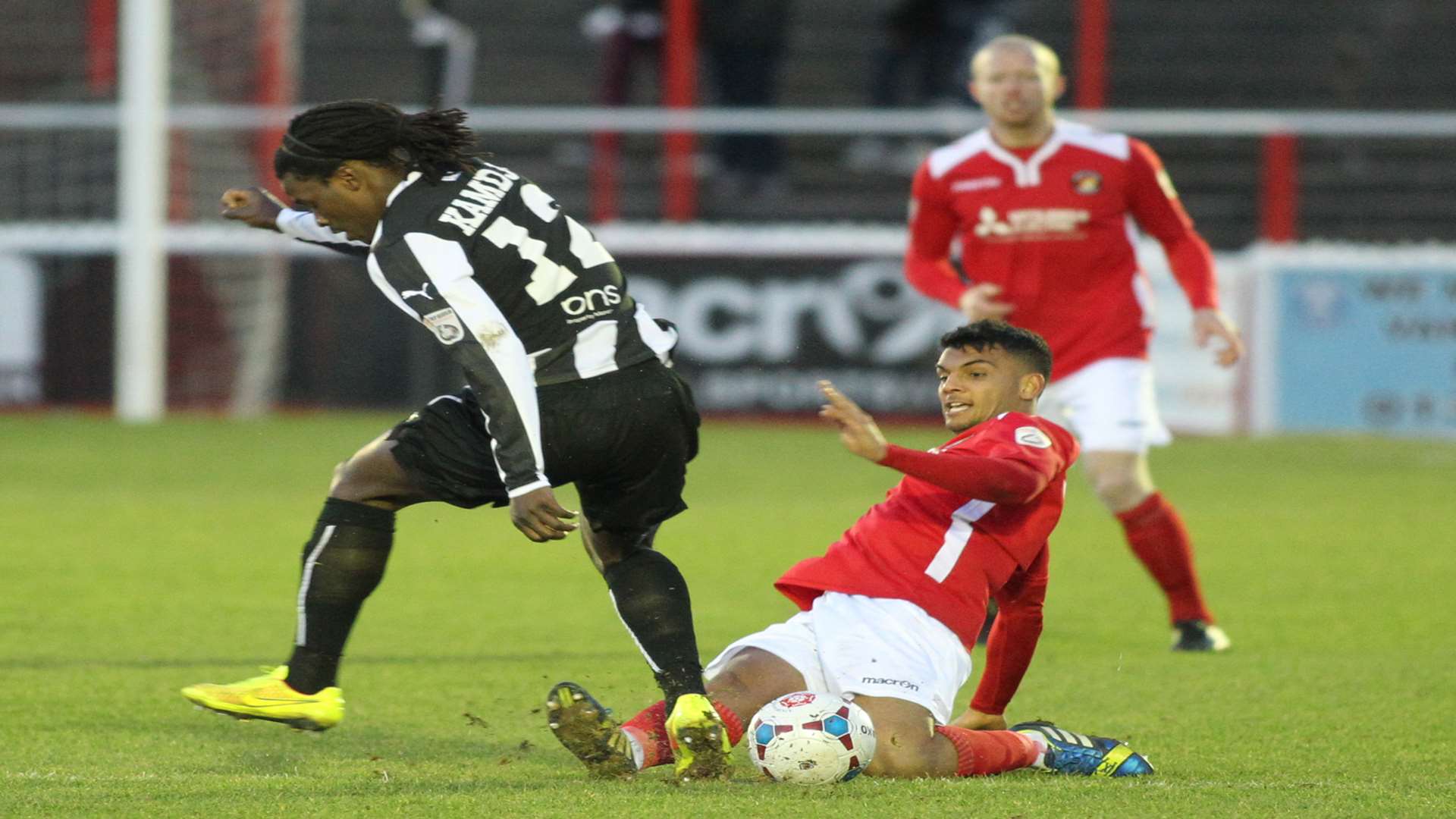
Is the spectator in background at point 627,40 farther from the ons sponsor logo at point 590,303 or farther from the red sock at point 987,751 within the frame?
the red sock at point 987,751

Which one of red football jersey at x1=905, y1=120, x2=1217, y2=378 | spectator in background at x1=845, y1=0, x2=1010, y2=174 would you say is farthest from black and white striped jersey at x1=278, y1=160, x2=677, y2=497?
spectator in background at x1=845, y1=0, x2=1010, y2=174

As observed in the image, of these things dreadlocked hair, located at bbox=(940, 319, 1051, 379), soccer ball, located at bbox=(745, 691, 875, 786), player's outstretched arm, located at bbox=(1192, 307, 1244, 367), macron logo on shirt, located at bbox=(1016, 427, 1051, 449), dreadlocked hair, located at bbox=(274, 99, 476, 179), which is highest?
dreadlocked hair, located at bbox=(274, 99, 476, 179)

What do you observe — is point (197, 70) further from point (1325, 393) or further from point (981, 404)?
point (981, 404)

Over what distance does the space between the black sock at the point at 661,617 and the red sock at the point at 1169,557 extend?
232cm

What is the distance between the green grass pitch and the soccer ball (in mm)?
60

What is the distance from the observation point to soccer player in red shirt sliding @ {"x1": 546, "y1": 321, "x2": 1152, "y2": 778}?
13.3 feet

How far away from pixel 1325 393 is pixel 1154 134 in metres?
2.35

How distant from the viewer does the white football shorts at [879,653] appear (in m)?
4.16

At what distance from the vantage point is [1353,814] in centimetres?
366

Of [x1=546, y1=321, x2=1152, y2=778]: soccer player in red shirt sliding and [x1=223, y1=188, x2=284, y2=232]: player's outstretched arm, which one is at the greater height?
[x1=223, y1=188, x2=284, y2=232]: player's outstretched arm

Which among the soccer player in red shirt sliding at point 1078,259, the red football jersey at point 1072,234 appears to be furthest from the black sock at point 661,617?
the red football jersey at point 1072,234

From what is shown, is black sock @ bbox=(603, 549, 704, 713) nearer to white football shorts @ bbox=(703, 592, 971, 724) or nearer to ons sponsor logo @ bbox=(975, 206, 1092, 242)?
white football shorts @ bbox=(703, 592, 971, 724)

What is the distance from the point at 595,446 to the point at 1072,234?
2.73 meters

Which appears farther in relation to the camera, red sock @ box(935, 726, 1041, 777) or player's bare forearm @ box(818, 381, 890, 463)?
red sock @ box(935, 726, 1041, 777)
